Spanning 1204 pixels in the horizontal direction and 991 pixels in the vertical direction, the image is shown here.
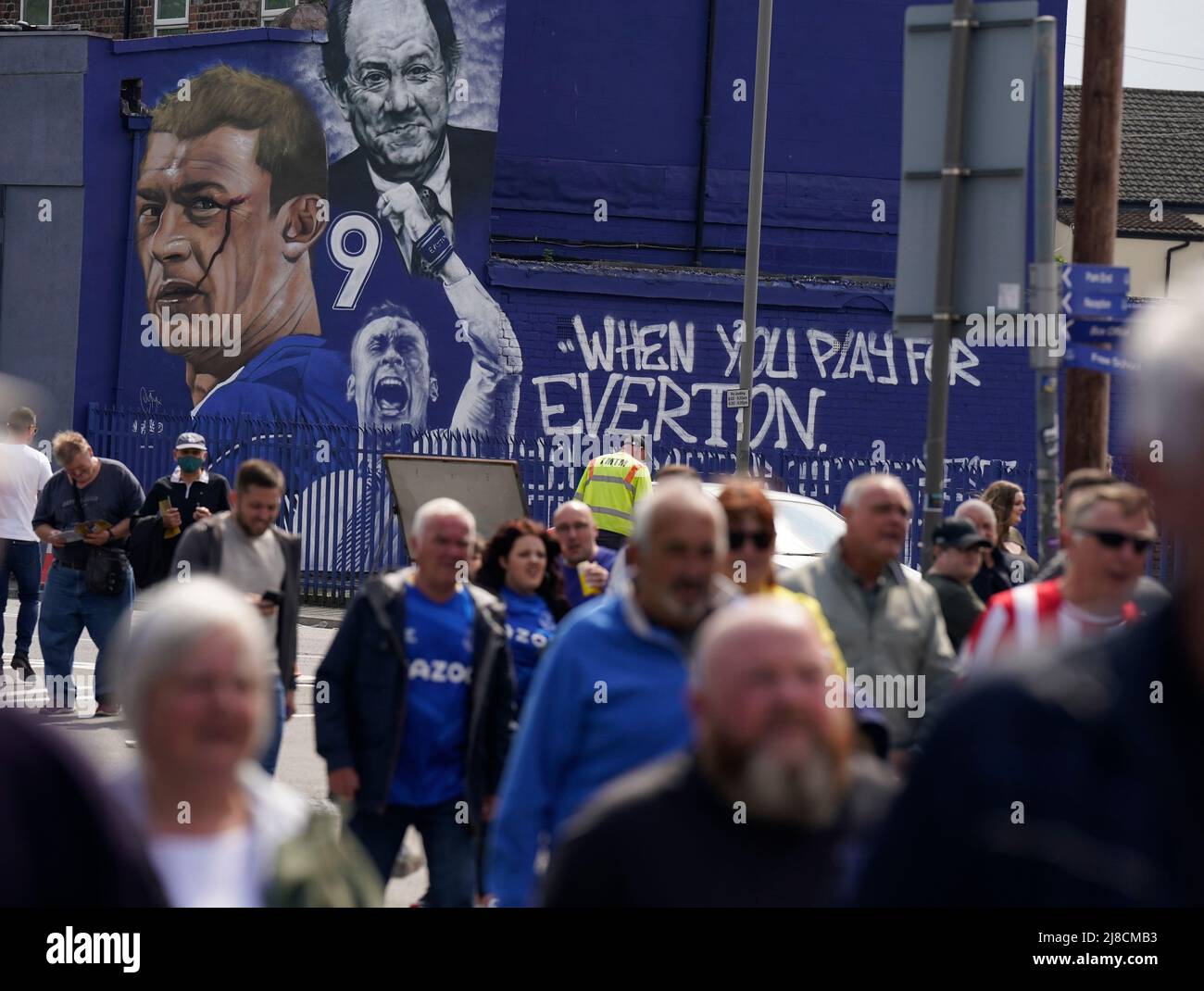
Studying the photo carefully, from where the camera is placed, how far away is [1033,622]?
225 inches

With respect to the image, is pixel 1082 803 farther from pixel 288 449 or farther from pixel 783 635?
pixel 288 449

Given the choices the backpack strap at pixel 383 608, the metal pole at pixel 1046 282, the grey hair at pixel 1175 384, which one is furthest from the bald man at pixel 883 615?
the grey hair at pixel 1175 384

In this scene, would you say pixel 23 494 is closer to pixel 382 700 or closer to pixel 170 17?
pixel 382 700

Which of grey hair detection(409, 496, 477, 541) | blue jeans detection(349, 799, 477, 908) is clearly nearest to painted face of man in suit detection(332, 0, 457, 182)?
grey hair detection(409, 496, 477, 541)

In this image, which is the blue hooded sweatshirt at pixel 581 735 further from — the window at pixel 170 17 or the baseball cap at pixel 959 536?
the window at pixel 170 17

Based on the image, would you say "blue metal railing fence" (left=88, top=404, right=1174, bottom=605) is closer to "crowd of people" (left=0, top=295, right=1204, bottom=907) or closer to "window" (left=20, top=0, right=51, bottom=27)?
"window" (left=20, top=0, right=51, bottom=27)

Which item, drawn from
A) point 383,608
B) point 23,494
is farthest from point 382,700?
point 23,494

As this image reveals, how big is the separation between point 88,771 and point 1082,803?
1244 millimetres

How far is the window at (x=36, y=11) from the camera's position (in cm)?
2789

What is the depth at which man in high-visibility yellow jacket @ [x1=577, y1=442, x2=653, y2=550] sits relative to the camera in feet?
34.5

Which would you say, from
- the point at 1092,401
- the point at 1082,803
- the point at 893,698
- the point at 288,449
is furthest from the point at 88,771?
the point at 288,449

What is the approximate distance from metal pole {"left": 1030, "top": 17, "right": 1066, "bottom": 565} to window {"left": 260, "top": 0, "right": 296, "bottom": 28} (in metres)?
16.5

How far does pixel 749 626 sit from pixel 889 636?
11.5ft

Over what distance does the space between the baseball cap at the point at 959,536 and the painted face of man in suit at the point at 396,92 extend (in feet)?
50.0
